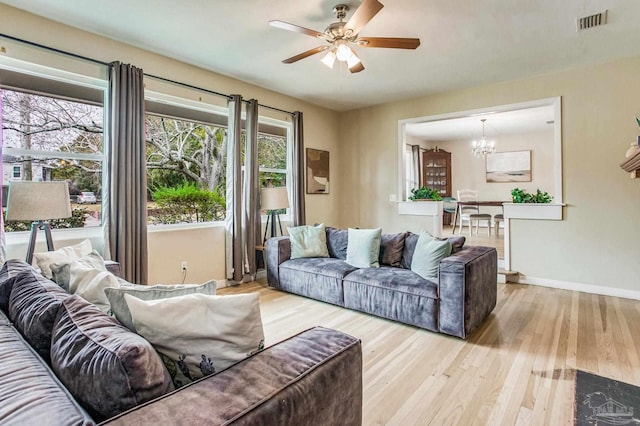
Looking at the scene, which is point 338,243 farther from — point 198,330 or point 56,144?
point 198,330

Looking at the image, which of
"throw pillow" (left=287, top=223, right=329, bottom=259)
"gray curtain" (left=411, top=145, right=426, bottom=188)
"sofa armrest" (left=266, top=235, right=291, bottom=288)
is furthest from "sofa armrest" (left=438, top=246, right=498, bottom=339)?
"gray curtain" (left=411, top=145, right=426, bottom=188)

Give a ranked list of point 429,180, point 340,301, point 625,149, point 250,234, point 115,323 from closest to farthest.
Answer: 1. point 115,323
2. point 340,301
3. point 625,149
4. point 250,234
5. point 429,180

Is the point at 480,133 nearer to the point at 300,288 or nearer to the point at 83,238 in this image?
the point at 300,288

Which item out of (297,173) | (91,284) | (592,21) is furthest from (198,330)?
(297,173)

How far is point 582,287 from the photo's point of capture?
13.3 feet

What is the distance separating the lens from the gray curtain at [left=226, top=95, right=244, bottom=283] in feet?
14.1

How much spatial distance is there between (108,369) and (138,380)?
0.08 meters

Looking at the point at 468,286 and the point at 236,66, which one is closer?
the point at 468,286

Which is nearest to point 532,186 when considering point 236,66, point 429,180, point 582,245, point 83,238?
point 429,180

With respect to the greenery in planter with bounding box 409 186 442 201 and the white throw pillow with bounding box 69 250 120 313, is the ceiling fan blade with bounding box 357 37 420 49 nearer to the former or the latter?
the white throw pillow with bounding box 69 250 120 313

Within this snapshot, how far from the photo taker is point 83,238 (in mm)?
3127

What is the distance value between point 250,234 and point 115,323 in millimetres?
3418

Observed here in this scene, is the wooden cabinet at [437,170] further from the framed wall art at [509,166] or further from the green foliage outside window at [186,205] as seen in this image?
the green foliage outside window at [186,205]

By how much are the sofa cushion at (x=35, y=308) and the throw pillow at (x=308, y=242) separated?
9.15ft
